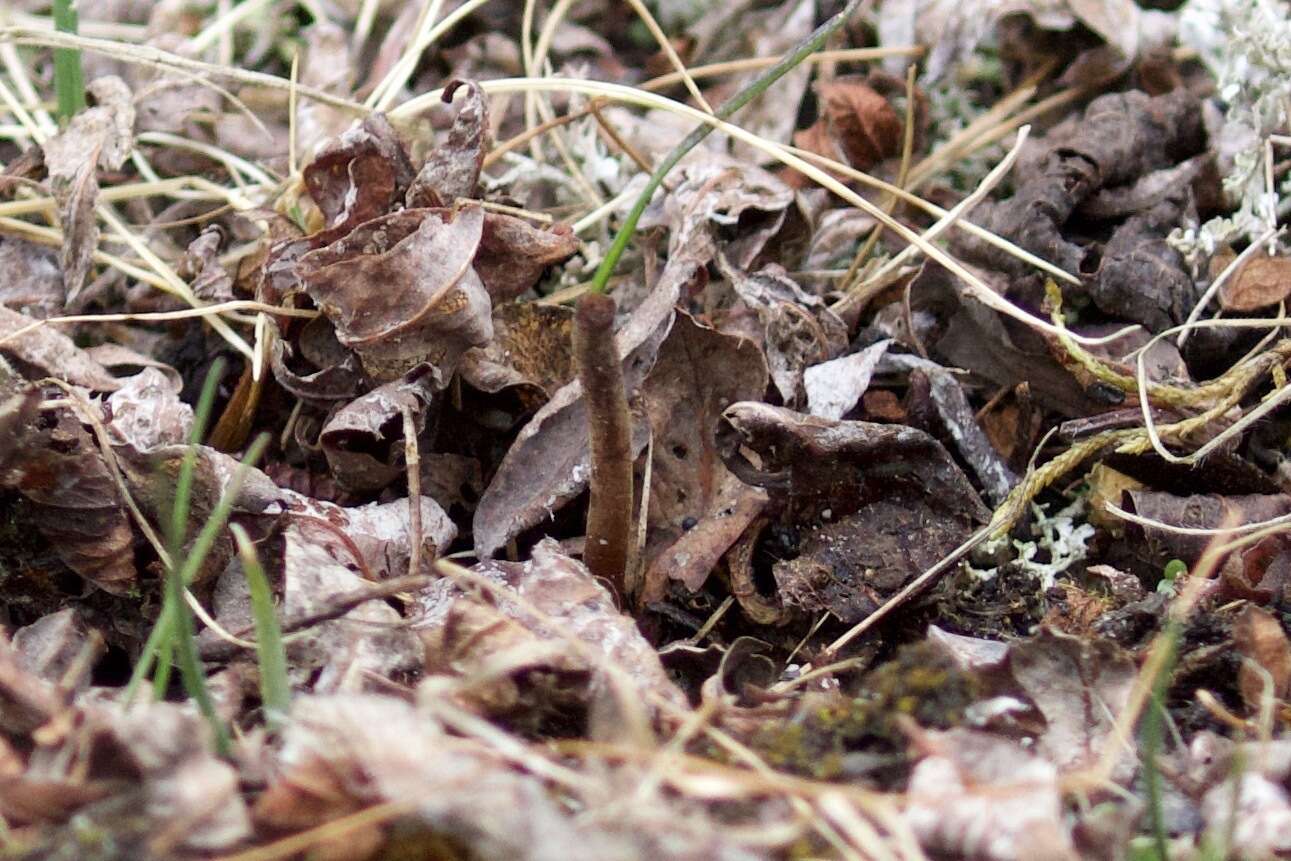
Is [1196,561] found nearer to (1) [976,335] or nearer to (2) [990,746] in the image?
(1) [976,335]

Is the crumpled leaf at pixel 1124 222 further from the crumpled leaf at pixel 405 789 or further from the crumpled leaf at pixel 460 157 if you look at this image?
the crumpled leaf at pixel 405 789

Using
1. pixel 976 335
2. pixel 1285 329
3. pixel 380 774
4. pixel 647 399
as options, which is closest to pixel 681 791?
pixel 380 774

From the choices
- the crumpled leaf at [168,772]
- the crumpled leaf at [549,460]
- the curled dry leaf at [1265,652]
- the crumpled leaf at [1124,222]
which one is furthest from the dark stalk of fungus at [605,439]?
the crumpled leaf at [1124,222]

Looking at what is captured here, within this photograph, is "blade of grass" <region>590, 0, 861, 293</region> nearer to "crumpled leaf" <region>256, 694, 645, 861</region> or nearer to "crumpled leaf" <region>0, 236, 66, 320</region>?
"crumpled leaf" <region>256, 694, 645, 861</region>

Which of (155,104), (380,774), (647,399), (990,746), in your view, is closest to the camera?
(380,774)

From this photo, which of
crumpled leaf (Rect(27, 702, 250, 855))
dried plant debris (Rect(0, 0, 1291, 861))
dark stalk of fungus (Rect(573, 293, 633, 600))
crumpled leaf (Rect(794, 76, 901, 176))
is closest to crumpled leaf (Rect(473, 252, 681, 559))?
dried plant debris (Rect(0, 0, 1291, 861))

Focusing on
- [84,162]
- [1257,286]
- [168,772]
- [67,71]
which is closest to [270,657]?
[168,772]
